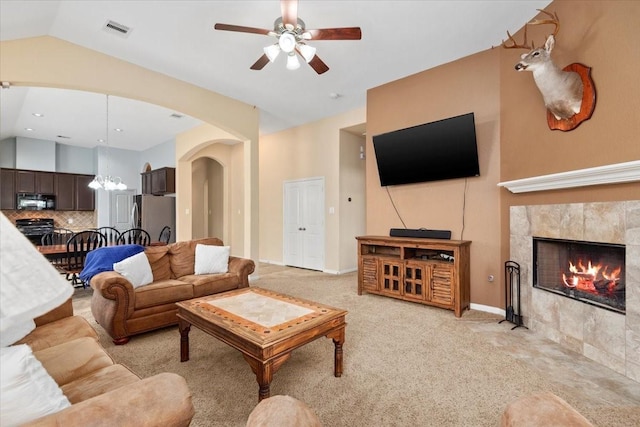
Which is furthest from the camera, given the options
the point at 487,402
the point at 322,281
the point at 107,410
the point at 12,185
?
the point at 12,185

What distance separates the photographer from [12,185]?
6930mm

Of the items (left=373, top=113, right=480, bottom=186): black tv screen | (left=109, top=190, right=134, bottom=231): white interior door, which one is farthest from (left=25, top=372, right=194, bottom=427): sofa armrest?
(left=109, top=190, right=134, bottom=231): white interior door

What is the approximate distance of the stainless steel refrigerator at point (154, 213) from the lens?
714cm

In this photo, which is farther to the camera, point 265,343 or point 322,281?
point 322,281

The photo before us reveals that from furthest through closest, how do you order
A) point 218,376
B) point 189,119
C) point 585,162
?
point 189,119 → point 585,162 → point 218,376

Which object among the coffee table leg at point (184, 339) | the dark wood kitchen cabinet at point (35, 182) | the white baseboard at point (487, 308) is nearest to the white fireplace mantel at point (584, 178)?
the white baseboard at point (487, 308)

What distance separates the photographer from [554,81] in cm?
264

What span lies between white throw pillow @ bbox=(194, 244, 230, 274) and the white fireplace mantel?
3.35 m

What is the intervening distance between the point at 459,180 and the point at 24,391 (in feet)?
13.6

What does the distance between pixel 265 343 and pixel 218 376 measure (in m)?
0.77

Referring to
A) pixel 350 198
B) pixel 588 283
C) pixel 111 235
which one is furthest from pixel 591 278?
pixel 111 235

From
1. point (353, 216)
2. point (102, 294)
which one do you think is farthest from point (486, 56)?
point (102, 294)

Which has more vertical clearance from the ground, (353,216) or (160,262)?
(353,216)

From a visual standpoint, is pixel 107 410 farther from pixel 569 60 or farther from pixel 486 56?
pixel 486 56
